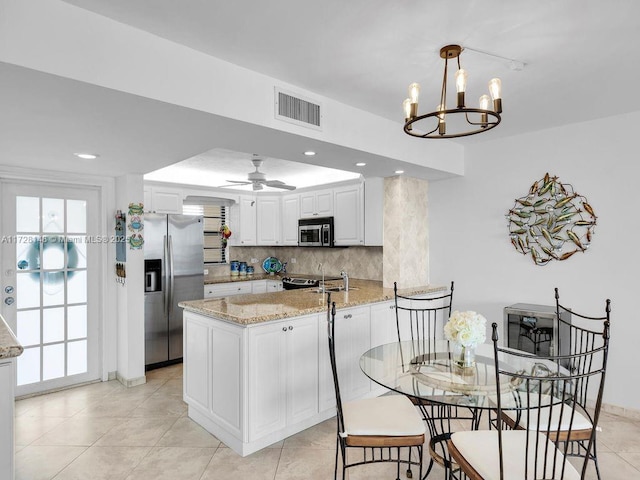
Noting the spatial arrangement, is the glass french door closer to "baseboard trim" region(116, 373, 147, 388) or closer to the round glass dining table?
"baseboard trim" region(116, 373, 147, 388)

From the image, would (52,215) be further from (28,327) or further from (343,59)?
(343,59)

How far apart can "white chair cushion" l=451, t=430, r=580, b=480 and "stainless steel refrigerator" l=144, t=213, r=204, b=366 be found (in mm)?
3688

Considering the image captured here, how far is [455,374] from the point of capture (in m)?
2.02

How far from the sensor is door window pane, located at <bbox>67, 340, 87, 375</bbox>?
3.92 metres

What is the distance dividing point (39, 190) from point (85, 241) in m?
0.63

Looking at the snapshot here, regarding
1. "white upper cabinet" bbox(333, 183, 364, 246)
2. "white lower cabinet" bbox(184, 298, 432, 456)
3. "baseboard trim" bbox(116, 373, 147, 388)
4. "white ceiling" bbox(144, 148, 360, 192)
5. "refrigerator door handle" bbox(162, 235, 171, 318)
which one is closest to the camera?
"white lower cabinet" bbox(184, 298, 432, 456)

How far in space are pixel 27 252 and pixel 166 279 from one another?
1361mm

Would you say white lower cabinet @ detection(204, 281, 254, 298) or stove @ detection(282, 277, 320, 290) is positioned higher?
stove @ detection(282, 277, 320, 290)

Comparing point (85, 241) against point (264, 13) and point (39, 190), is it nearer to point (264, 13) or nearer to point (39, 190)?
point (39, 190)

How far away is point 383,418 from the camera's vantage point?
204cm

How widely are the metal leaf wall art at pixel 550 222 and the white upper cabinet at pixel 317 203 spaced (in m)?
2.41

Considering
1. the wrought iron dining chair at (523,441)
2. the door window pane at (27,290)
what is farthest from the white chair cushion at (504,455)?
→ the door window pane at (27,290)

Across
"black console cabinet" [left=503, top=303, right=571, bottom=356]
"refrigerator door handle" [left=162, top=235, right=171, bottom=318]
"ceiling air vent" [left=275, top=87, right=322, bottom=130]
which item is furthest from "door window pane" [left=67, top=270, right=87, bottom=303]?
"black console cabinet" [left=503, top=303, right=571, bottom=356]

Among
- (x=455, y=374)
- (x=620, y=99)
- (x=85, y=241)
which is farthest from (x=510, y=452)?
(x=85, y=241)
